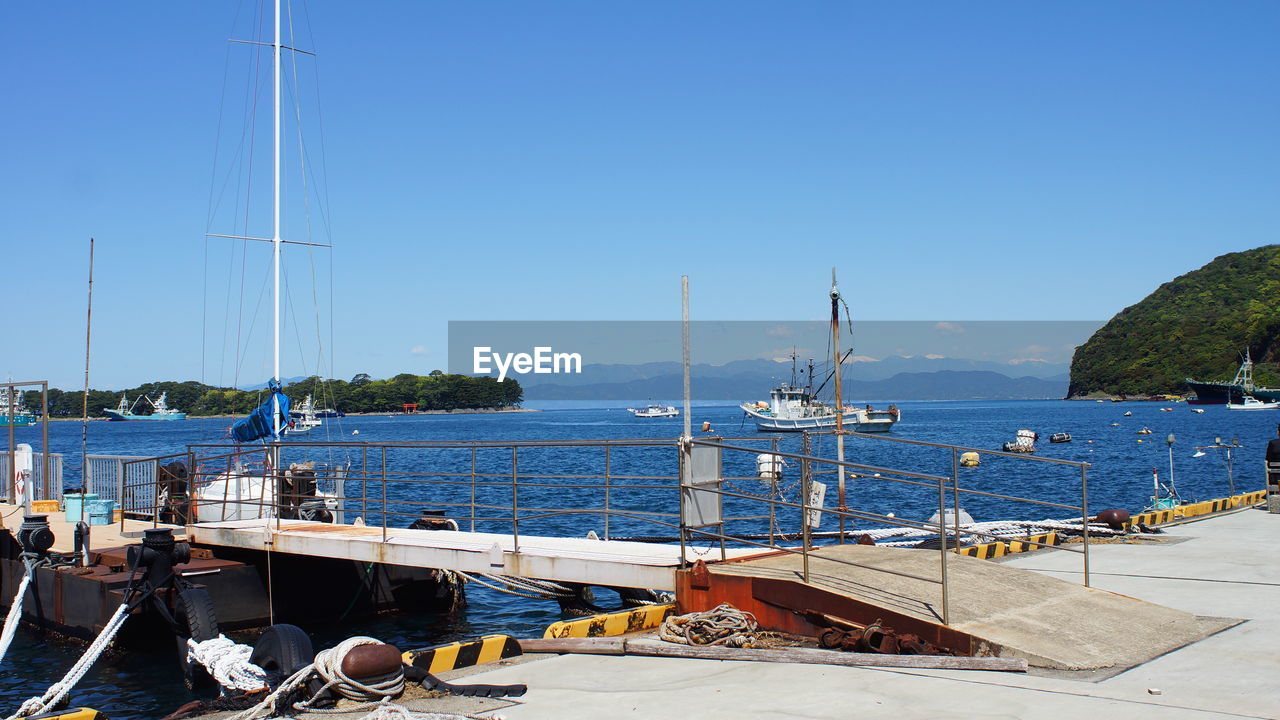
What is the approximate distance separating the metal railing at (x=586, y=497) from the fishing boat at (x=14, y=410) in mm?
2797

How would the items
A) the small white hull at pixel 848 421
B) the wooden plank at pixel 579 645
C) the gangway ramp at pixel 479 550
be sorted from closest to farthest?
the wooden plank at pixel 579 645 < the gangway ramp at pixel 479 550 < the small white hull at pixel 848 421

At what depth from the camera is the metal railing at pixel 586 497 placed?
9.41m

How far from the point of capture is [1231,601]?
32.6 feet

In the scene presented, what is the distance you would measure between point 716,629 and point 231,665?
4256 mm

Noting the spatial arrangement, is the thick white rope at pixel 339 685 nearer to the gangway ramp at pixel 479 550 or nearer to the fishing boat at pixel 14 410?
the gangway ramp at pixel 479 550

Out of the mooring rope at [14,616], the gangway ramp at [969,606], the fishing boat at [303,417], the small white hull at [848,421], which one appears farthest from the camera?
the small white hull at [848,421]

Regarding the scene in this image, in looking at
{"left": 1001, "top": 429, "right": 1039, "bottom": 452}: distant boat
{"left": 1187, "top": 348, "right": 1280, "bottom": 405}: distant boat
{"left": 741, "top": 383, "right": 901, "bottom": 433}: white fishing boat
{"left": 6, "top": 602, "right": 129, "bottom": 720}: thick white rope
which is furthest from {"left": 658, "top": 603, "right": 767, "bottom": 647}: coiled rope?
{"left": 1187, "top": 348, "right": 1280, "bottom": 405}: distant boat

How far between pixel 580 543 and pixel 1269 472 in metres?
14.6

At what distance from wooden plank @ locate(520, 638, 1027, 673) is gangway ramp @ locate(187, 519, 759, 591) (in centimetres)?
145

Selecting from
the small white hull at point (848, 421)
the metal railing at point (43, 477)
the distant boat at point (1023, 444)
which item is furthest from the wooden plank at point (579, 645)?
the small white hull at point (848, 421)

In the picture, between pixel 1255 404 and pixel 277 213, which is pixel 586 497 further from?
pixel 1255 404

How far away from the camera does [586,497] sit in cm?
3909

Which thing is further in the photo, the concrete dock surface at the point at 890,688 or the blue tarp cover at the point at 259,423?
the blue tarp cover at the point at 259,423

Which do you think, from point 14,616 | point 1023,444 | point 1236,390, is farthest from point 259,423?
point 1236,390
